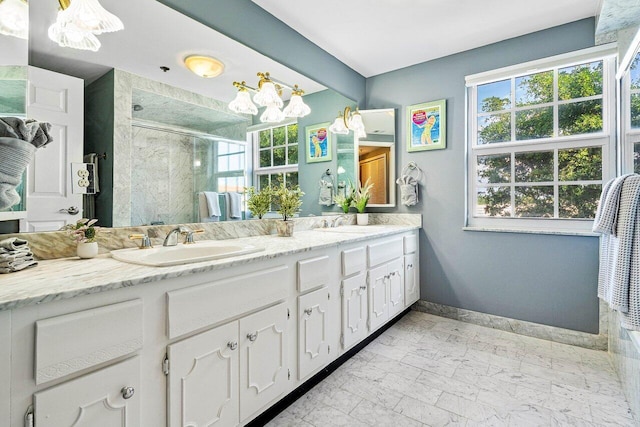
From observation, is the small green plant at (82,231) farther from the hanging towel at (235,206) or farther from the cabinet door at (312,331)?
the cabinet door at (312,331)

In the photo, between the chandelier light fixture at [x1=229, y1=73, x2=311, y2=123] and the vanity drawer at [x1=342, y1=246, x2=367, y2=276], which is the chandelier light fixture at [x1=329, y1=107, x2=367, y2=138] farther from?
the vanity drawer at [x1=342, y1=246, x2=367, y2=276]

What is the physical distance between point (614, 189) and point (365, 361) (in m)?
1.73

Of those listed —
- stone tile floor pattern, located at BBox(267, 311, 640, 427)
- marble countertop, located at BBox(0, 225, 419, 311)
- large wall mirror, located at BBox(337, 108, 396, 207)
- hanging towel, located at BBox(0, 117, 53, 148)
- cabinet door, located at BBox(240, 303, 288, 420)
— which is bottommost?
stone tile floor pattern, located at BBox(267, 311, 640, 427)

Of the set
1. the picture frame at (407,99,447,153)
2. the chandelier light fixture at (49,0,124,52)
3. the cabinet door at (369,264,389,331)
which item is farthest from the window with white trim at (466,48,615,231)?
the chandelier light fixture at (49,0,124,52)

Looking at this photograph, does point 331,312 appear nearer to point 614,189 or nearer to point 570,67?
point 614,189

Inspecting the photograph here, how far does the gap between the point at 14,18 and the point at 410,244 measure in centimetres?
279

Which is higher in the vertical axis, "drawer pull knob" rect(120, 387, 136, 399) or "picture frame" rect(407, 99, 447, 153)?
"picture frame" rect(407, 99, 447, 153)

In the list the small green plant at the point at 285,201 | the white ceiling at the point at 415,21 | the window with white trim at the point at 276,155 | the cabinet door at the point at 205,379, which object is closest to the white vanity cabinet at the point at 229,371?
the cabinet door at the point at 205,379

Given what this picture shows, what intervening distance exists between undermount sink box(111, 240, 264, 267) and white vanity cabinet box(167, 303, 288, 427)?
28cm

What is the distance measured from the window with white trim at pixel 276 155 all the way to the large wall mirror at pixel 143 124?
0.31 ft

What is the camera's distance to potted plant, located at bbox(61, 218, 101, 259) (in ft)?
4.09

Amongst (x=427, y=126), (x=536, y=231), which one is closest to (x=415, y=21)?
(x=427, y=126)

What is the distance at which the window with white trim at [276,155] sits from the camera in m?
2.15

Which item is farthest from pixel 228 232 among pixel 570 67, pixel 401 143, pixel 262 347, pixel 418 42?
pixel 570 67
